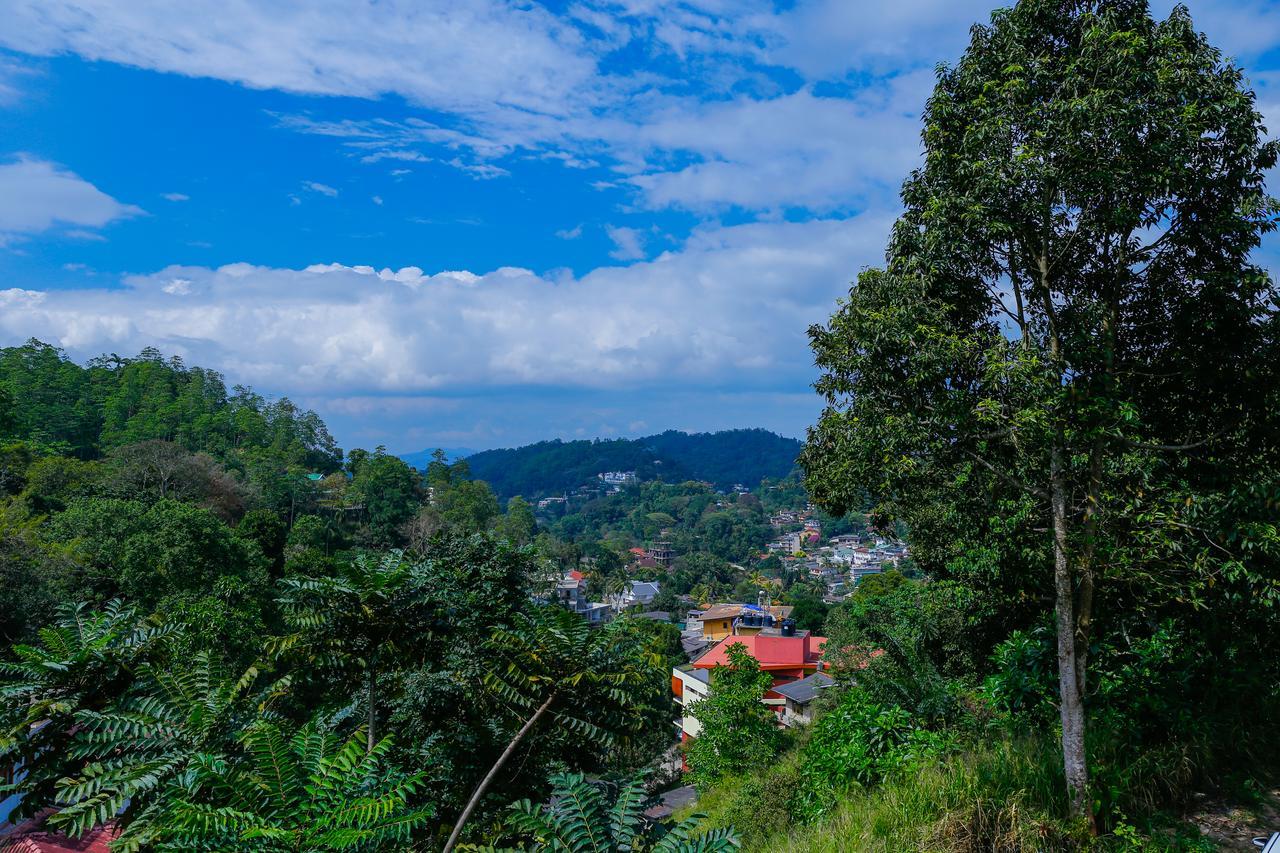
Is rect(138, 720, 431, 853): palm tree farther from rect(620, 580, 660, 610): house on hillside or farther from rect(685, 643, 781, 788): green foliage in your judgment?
rect(620, 580, 660, 610): house on hillside

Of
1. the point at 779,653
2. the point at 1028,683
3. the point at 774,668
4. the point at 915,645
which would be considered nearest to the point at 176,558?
the point at 915,645

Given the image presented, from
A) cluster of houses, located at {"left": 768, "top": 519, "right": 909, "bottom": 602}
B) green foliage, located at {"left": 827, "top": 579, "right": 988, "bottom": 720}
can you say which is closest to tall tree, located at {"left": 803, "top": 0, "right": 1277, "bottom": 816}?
green foliage, located at {"left": 827, "top": 579, "right": 988, "bottom": 720}

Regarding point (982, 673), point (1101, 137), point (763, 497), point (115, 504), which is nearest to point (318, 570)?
point (115, 504)

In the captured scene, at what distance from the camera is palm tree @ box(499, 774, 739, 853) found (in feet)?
10.7

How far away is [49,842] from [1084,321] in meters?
10.1

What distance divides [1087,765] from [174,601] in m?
21.2

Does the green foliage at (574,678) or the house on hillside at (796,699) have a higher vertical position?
the green foliage at (574,678)

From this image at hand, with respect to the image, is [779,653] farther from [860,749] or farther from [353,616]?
[353,616]

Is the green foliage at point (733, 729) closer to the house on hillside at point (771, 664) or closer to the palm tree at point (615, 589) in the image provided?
the house on hillside at point (771, 664)

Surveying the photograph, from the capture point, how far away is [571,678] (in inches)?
198

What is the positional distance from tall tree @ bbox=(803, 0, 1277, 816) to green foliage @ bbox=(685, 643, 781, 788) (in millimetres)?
9826

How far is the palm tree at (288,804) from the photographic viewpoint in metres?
2.99

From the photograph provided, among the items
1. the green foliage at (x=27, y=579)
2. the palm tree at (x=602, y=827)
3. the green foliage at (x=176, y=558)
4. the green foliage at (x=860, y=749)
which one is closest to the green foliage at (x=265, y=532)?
the green foliage at (x=176, y=558)

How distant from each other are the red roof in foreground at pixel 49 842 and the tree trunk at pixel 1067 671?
7491 mm
